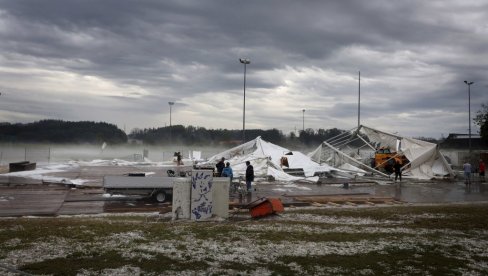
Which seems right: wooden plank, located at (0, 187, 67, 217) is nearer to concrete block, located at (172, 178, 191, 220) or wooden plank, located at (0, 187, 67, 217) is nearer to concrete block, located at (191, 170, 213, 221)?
concrete block, located at (172, 178, 191, 220)

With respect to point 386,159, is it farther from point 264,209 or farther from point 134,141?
point 134,141

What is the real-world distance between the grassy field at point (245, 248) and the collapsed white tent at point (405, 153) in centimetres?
2410

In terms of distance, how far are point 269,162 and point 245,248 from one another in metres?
26.5

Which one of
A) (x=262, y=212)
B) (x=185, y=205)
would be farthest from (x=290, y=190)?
(x=185, y=205)

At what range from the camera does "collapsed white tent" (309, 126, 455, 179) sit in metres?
36.2

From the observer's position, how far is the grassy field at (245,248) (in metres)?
7.84

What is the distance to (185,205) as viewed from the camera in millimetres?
13625

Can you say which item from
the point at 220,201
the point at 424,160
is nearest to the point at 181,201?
the point at 220,201

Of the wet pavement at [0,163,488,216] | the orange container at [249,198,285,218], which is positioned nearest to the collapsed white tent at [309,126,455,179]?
the wet pavement at [0,163,488,216]

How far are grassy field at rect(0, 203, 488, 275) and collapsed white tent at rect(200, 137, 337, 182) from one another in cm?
2020

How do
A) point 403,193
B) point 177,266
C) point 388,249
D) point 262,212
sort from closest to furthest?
point 177,266
point 388,249
point 262,212
point 403,193

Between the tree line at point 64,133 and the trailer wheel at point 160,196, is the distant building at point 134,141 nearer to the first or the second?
the tree line at point 64,133

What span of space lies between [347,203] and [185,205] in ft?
30.3

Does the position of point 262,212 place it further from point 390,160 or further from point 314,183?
point 390,160
